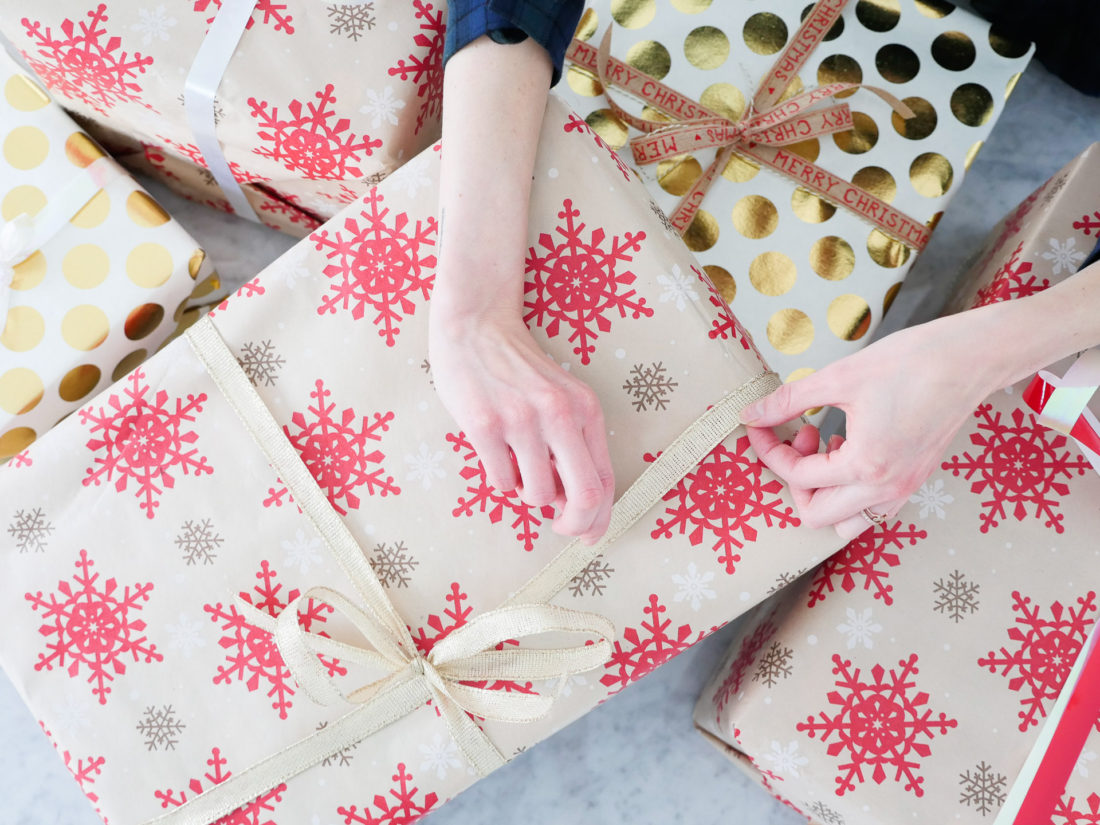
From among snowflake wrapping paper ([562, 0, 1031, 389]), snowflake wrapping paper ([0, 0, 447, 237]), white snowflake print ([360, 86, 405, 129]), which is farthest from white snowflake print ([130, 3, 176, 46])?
snowflake wrapping paper ([562, 0, 1031, 389])

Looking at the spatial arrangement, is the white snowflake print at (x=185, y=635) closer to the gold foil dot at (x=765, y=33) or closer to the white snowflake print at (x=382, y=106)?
the white snowflake print at (x=382, y=106)

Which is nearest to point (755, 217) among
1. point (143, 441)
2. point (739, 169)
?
point (739, 169)

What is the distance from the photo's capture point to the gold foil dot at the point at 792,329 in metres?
0.84

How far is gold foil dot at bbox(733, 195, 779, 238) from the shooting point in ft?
2.77

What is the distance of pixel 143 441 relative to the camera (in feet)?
2.21

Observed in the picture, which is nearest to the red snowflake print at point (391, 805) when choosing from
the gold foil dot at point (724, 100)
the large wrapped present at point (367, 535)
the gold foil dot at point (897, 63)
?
the large wrapped present at point (367, 535)

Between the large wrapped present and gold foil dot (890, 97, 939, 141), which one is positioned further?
gold foil dot (890, 97, 939, 141)

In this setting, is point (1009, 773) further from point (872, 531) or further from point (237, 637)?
point (237, 637)

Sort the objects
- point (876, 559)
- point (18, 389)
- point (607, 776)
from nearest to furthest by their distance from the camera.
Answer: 1. point (876, 559)
2. point (18, 389)
3. point (607, 776)

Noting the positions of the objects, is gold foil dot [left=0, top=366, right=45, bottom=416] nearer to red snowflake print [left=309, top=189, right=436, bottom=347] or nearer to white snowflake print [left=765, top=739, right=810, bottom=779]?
red snowflake print [left=309, top=189, right=436, bottom=347]

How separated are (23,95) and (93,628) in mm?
565

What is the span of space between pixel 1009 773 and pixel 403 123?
2.45 ft

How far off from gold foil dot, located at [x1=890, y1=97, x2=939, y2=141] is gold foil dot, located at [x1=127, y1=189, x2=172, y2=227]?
77 centimetres

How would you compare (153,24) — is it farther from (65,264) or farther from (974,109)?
(974,109)
